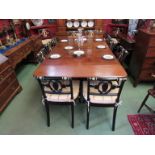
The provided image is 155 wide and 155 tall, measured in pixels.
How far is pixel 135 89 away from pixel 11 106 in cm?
235

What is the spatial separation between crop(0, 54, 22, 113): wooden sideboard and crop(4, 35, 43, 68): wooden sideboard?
243 mm

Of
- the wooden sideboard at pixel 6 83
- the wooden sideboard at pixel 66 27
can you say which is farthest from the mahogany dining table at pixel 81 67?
the wooden sideboard at pixel 66 27

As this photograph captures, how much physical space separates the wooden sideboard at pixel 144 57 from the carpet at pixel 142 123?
83cm

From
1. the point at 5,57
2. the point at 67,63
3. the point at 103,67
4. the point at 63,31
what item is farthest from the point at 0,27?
the point at 103,67

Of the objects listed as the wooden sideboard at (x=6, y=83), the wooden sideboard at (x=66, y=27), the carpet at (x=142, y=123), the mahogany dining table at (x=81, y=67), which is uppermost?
the wooden sideboard at (x=66, y=27)

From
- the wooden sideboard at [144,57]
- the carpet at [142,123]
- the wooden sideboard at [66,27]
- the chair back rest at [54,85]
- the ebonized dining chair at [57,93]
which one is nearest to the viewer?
the chair back rest at [54,85]

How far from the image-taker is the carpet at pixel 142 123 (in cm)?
167

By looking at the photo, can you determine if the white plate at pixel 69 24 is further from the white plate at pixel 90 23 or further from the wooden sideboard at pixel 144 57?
the wooden sideboard at pixel 144 57

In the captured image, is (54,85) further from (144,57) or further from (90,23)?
(90,23)

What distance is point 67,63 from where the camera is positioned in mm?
1808

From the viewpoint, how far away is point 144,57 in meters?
2.29

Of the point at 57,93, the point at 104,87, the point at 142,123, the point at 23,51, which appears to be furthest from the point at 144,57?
the point at 23,51

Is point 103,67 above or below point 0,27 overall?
below
